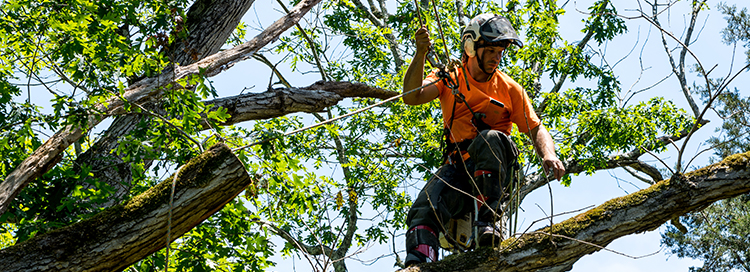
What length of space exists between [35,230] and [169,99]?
1.26m

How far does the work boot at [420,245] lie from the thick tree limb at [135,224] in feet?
3.65

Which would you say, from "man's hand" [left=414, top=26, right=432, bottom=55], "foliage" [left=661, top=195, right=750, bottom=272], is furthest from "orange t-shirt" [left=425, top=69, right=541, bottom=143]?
"foliage" [left=661, top=195, right=750, bottom=272]

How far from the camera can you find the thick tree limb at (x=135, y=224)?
283 cm

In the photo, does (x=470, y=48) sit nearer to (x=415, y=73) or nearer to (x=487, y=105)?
(x=487, y=105)

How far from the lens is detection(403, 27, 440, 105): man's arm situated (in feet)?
11.4

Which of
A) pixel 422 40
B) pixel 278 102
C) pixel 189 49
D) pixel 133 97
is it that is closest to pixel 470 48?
pixel 422 40

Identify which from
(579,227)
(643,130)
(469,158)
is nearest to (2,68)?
(469,158)

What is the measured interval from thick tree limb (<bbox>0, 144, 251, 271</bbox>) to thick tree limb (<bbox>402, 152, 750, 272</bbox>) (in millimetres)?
1043

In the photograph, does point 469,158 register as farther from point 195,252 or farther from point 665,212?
point 195,252

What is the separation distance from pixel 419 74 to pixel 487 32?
0.57 meters

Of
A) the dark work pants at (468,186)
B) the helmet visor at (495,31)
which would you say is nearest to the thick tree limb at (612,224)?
the dark work pants at (468,186)

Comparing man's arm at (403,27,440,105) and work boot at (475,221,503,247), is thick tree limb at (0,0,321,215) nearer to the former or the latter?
man's arm at (403,27,440,105)

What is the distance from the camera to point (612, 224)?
311 centimetres

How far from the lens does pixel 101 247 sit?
2.84 metres
